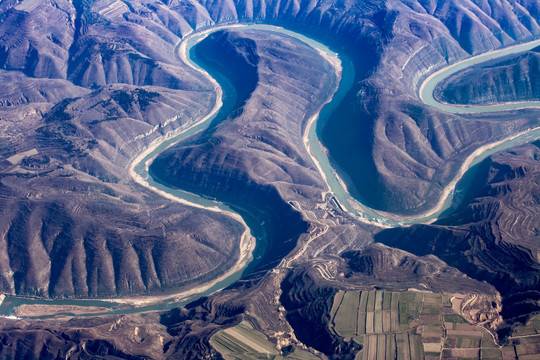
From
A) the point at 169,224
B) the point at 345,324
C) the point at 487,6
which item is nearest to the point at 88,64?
the point at 169,224

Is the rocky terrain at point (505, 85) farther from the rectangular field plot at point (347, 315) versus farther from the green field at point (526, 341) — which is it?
the green field at point (526, 341)

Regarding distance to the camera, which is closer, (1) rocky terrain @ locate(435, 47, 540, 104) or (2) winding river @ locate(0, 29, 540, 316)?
(2) winding river @ locate(0, 29, 540, 316)

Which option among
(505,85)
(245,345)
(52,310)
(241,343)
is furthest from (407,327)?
(505,85)

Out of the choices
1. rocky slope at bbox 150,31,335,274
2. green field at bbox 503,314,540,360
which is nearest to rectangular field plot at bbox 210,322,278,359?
rocky slope at bbox 150,31,335,274

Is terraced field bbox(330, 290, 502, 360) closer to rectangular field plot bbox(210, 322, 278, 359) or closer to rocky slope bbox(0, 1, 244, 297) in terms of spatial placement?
rectangular field plot bbox(210, 322, 278, 359)

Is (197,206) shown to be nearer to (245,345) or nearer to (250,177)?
(250,177)

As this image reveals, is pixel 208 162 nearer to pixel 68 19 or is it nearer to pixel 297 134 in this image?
pixel 297 134
